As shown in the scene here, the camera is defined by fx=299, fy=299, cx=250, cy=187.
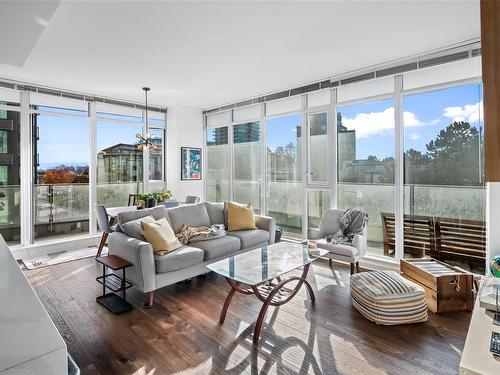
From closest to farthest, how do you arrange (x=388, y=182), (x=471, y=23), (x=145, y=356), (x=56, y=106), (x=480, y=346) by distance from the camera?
(x=480, y=346), (x=145, y=356), (x=471, y=23), (x=388, y=182), (x=56, y=106)

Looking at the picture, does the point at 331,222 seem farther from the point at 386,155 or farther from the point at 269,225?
the point at 386,155

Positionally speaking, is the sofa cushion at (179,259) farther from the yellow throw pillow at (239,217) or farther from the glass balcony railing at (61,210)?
the glass balcony railing at (61,210)

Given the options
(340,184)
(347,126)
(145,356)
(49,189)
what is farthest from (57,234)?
(347,126)

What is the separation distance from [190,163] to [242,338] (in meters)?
4.91

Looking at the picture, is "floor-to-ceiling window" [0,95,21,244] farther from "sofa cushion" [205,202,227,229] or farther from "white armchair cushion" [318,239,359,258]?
"white armchair cushion" [318,239,359,258]

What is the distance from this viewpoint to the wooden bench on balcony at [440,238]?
3.62m

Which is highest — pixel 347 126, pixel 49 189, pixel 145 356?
pixel 347 126

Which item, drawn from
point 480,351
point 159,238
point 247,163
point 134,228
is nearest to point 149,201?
point 134,228

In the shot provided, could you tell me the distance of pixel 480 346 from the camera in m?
1.22

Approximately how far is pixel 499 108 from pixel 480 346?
96 centimetres

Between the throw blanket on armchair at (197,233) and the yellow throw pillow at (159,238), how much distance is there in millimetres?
299

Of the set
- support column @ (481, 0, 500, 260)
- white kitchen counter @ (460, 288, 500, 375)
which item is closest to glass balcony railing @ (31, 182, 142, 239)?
white kitchen counter @ (460, 288, 500, 375)

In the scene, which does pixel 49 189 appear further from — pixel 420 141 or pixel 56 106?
pixel 420 141

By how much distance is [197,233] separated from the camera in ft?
12.9
